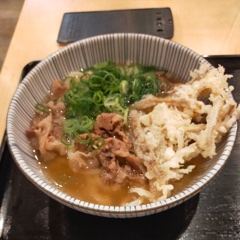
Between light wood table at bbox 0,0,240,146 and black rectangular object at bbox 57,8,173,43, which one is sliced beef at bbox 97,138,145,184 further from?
black rectangular object at bbox 57,8,173,43

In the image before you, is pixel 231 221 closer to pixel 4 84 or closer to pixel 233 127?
pixel 233 127

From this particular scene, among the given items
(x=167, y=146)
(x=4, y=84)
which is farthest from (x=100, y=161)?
(x=4, y=84)

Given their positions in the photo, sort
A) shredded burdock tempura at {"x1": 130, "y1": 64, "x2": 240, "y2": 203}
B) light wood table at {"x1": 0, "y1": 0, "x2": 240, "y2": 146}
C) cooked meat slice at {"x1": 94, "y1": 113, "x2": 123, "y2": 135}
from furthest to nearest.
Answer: light wood table at {"x1": 0, "y1": 0, "x2": 240, "y2": 146}, cooked meat slice at {"x1": 94, "y1": 113, "x2": 123, "y2": 135}, shredded burdock tempura at {"x1": 130, "y1": 64, "x2": 240, "y2": 203}

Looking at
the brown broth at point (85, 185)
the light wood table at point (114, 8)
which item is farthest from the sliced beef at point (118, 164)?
the light wood table at point (114, 8)

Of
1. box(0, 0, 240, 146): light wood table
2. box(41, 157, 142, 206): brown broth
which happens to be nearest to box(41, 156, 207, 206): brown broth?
box(41, 157, 142, 206): brown broth

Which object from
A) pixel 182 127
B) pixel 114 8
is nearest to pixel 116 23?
pixel 114 8

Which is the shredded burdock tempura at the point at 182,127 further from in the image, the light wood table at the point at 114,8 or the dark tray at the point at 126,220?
the light wood table at the point at 114,8

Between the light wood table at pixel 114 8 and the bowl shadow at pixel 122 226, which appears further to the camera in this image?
the light wood table at pixel 114 8
